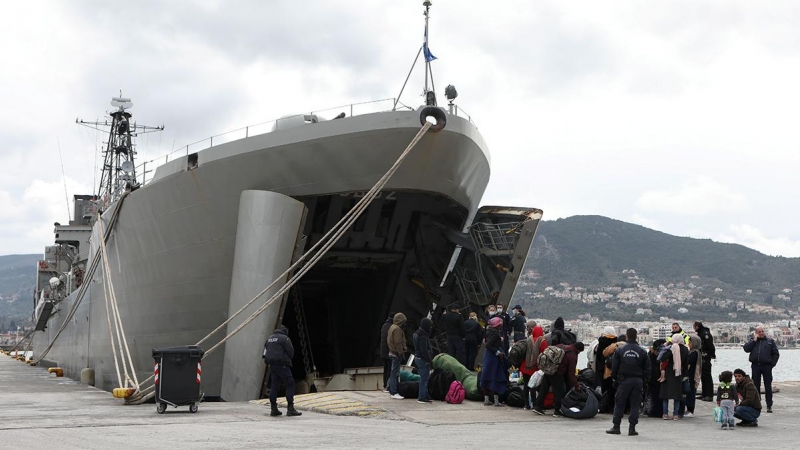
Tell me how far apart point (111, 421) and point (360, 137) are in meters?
6.97

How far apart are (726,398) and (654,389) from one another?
57.0 inches

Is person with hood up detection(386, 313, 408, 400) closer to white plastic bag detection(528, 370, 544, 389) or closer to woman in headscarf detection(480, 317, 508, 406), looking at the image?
woman in headscarf detection(480, 317, 508, 406)

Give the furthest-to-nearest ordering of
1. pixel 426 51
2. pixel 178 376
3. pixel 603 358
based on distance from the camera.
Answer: pixel 426 51 < pixel 603 358 < pixel 178 376

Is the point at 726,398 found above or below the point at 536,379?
below

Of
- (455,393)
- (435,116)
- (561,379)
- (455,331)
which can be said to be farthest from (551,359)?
(435,116)

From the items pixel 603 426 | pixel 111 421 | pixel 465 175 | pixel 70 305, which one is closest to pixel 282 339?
pixel 111 421

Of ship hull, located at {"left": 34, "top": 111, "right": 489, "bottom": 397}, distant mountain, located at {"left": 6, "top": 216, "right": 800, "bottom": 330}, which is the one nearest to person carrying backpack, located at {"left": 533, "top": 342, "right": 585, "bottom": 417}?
ship hull, located at {"left": 34, "top": 111, "right": 489, "bottom": 397}

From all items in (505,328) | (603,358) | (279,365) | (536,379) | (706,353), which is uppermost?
(505,328)

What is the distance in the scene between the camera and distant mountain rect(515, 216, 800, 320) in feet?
496

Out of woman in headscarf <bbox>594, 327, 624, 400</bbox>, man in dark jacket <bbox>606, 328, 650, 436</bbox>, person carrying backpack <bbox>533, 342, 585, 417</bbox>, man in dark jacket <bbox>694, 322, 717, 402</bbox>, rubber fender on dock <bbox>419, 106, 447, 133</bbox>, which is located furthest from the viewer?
rubber fender on dock <bbox>419, 106, 447, 133</bbox>

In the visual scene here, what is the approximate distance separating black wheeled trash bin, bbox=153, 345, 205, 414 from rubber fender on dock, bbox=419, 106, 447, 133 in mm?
6049

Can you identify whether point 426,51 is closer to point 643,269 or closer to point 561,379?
point 561,379

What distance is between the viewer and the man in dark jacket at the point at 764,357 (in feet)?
44.4

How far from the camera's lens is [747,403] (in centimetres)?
1130
